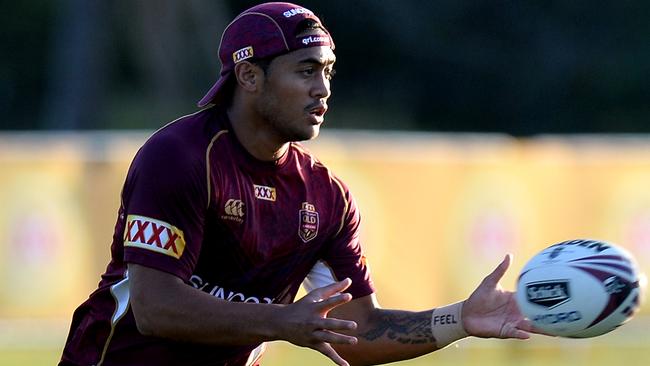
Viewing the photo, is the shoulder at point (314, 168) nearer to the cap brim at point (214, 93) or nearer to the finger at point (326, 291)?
the cap brim at point (214, 93)

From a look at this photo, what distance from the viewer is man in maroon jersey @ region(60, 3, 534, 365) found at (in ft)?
17.8

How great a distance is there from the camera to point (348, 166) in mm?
12531

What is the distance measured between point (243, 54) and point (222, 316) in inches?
43.8

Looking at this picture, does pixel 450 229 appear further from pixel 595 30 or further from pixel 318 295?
pixel 595 30

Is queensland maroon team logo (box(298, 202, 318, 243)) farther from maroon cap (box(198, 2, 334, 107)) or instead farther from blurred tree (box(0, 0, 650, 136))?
blurred tree (box(0, 0, 650, 136))

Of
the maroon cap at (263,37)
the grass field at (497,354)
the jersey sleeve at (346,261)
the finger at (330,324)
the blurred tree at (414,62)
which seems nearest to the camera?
the finger at (330,324)

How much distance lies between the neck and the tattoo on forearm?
38.3 inches

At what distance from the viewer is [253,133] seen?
5879mm

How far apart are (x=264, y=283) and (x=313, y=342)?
2.24 ft

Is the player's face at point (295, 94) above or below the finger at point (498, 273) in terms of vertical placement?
above

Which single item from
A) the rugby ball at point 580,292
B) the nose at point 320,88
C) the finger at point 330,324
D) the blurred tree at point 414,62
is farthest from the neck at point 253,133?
the blurred tree at point 414,62

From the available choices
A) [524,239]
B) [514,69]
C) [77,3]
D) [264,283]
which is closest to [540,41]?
[514,69]

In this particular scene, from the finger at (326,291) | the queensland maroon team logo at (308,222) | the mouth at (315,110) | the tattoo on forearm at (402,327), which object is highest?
the mouth at (315,110)

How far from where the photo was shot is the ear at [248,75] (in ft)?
19.2
